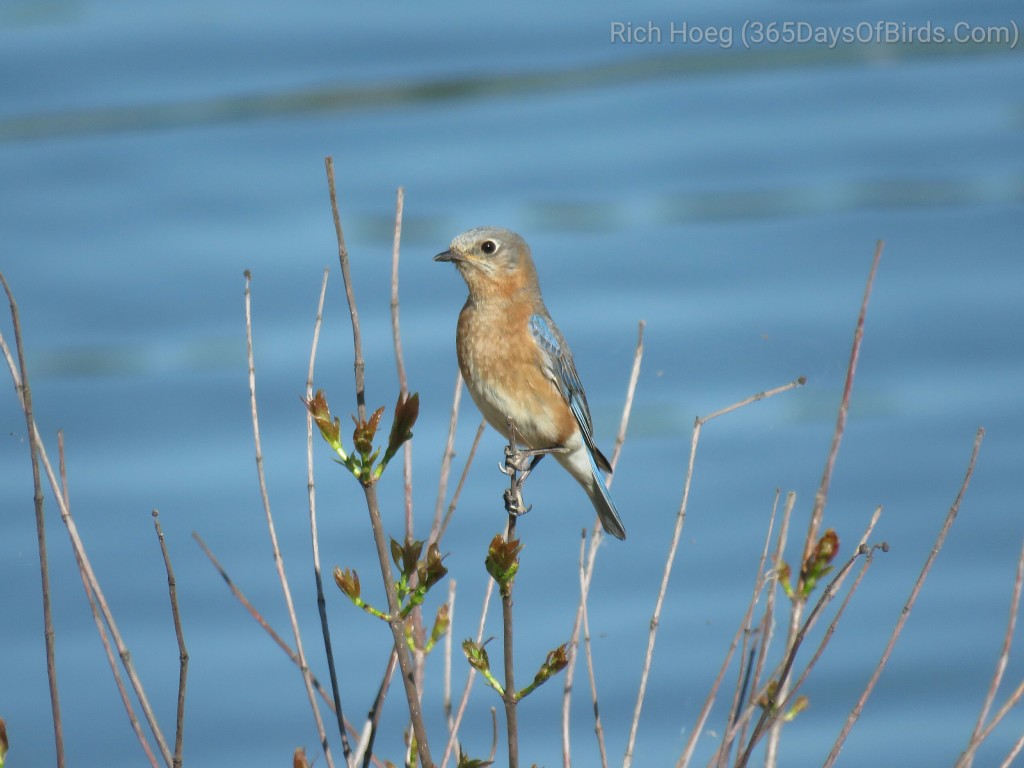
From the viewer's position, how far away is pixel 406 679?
8.77ft

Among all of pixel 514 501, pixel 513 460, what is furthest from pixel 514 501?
pixel 513 460

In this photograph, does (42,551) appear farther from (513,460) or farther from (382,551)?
(513,460)

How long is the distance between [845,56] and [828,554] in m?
8.55

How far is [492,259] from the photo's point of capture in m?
4.62

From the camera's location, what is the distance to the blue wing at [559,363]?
4699 mm

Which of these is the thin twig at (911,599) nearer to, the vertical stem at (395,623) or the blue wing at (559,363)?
the vertical stem at (395,623)

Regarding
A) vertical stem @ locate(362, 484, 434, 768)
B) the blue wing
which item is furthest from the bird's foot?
the blue wing

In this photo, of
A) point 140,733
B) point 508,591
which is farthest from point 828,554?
point 140,733

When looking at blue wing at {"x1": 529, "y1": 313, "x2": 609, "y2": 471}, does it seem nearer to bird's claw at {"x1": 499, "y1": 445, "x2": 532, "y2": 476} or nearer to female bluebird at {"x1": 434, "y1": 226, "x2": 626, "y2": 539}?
female bluebird at {"x1": 434, "y1": 226, "x2": 626, "y2": 539}

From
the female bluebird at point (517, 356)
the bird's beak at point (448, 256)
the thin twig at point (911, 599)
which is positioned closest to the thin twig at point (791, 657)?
the thin twig at point (911, 599)

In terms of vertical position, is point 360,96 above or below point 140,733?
above

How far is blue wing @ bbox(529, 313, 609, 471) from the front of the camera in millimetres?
4699

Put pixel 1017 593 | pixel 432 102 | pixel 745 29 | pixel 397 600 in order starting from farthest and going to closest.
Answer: pixel 432 102 < pixel 745 29 < pixel 1017 593 < pixel 397 600

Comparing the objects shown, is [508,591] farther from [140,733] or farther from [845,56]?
[845,56]
